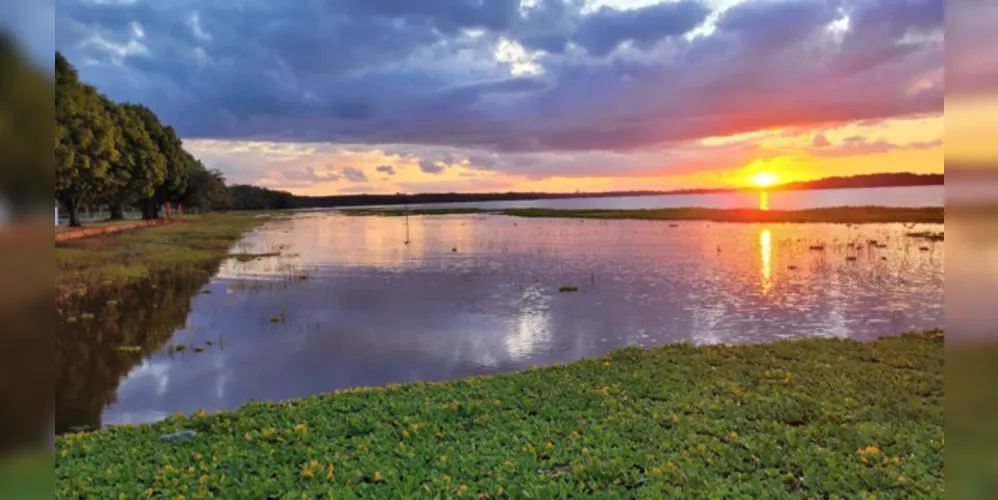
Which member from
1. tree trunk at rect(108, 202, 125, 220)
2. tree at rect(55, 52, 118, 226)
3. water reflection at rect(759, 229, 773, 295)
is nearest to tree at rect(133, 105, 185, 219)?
tree trunk at rect(108, 202, 125, 220)

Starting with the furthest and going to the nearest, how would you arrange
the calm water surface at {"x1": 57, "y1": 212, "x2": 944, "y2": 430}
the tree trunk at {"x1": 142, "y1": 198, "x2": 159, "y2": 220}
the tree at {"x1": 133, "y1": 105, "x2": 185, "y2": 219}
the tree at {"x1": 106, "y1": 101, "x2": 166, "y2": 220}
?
the tree trunk at {"x1": 142, "y1": 198, "x2": 159, "y2": 220}
the tree at {"x1": 133, "y1": 105, "x2": 185, "y2": 219}
the tree at {"x1": 106, "y1": 101, "x2": 166, "y2": 220}
the calm water surface at {"x1": 57, "y1": 212, "x2": 944, "y2": 430}

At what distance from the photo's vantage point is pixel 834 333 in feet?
55.1

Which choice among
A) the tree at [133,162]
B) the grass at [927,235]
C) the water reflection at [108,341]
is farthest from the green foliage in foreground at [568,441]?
the tree at [133,162]

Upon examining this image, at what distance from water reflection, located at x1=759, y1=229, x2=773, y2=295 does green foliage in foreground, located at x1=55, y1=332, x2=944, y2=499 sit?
14.8 metres

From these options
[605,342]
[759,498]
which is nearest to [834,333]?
[605,342]

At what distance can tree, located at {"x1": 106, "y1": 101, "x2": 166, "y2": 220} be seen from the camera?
5503cm

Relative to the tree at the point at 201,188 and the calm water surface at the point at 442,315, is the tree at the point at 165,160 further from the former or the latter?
the calm water surface at the point at 442,315

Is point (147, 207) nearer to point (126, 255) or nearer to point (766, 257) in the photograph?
point (126, 255)

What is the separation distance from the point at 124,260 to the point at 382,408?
3114cm

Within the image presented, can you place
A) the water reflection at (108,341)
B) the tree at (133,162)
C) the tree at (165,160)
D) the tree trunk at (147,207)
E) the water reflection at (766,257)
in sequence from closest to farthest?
the water reflection at (108,341)
the water reflection at (766,257)
the tree at (133,162)
the tree at (165,160)
the tree trunk at (147,207)

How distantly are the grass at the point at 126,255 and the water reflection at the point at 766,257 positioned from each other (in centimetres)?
2894

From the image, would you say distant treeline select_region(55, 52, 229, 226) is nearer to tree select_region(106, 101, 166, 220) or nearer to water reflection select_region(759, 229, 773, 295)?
tree select_region(106, 101, 166, 220)

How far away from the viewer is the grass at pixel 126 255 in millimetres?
27281

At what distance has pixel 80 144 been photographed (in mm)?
40875
